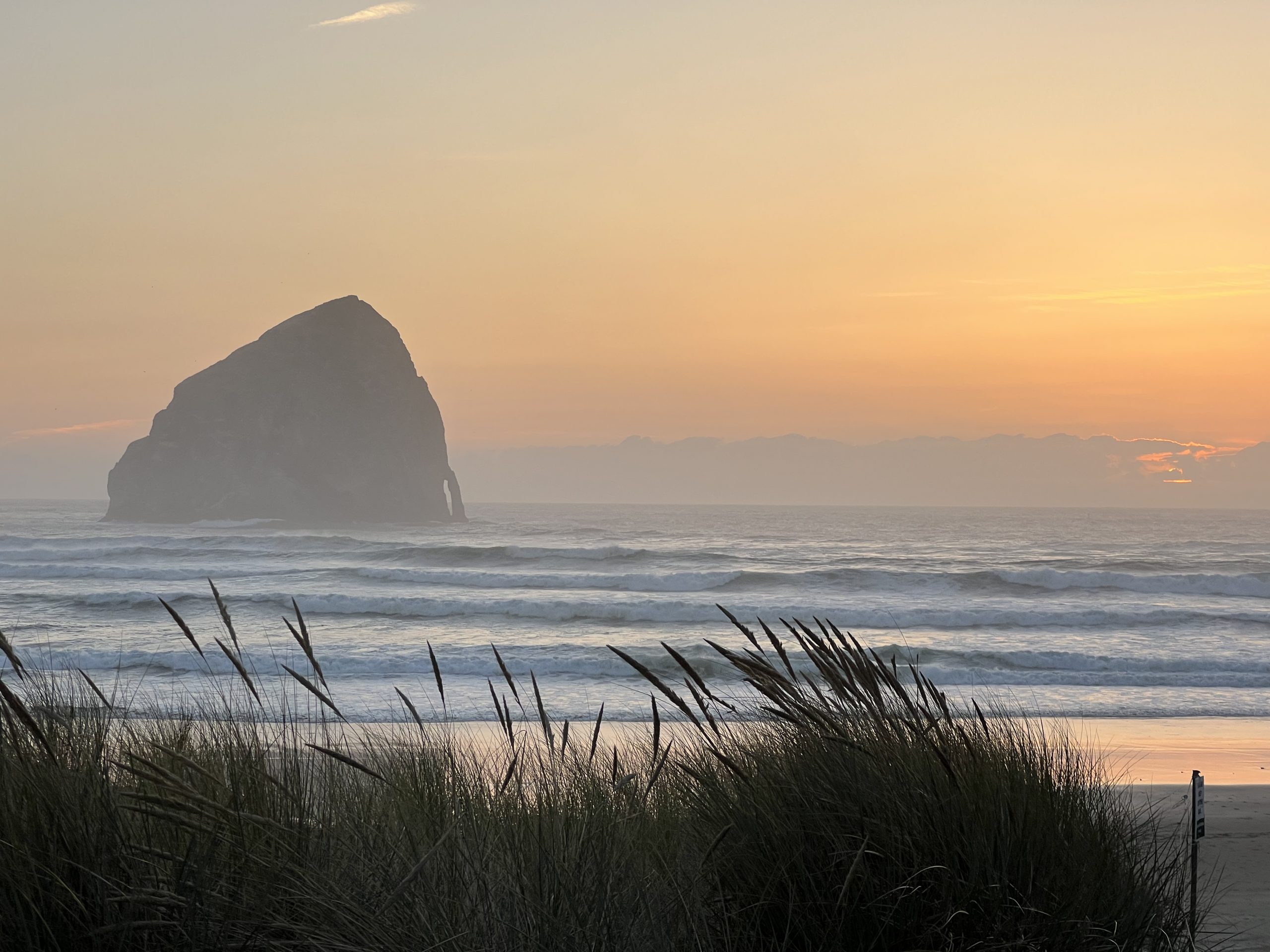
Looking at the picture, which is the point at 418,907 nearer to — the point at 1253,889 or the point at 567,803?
the point at 567,803

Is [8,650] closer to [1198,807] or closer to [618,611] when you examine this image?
[1198,807]

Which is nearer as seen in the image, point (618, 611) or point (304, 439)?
point (618, 611)

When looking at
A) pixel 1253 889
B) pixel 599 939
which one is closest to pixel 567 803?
pixel 599 939

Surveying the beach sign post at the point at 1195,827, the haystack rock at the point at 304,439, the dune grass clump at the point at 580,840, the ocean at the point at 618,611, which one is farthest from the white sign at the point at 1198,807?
the haystack rock at the point at 304,439

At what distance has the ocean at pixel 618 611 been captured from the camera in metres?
14.0

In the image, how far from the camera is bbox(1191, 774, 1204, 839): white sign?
3.09 meters

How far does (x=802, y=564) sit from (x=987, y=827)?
114ft

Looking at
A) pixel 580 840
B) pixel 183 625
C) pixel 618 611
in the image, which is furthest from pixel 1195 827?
pixel 618 611

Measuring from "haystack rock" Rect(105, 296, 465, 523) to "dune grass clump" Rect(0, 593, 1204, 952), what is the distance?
8900 cm

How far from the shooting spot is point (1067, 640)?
64.1 feet

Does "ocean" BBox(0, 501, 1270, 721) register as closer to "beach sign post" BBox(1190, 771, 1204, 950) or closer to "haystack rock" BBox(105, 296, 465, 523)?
"beach sign post" BBox(1190, 771, 1204, 950)

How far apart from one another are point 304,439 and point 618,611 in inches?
3028

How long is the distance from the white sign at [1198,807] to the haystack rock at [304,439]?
8957cm

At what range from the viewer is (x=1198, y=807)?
318 cm
